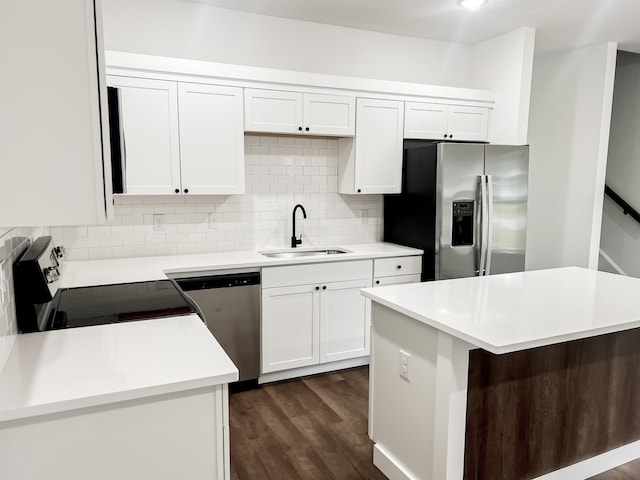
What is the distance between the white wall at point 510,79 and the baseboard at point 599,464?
101 inches

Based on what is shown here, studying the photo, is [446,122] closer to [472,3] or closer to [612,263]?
[472,3]

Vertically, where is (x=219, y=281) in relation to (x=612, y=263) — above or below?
above

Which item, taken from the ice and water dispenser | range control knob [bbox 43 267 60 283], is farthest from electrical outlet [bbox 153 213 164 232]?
the ice and water dispenser

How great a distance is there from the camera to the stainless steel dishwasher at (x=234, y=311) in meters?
3.07

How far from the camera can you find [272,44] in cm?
377

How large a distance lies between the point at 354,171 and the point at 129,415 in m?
2.84

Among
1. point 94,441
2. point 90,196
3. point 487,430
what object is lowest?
point 487,430

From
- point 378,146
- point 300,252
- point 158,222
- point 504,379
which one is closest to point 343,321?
point 300,252

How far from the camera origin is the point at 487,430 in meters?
2.01

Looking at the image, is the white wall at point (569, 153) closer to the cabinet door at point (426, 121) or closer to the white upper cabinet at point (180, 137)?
the cabinet door at point (426, 121)

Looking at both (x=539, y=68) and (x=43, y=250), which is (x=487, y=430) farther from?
(x=539, y=68)

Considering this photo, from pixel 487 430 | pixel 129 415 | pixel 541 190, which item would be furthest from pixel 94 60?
pixel 541 190

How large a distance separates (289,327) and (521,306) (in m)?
1.75

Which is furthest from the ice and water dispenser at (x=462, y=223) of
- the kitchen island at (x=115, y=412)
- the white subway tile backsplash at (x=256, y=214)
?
the kitchen island at (x=115, y=412)
